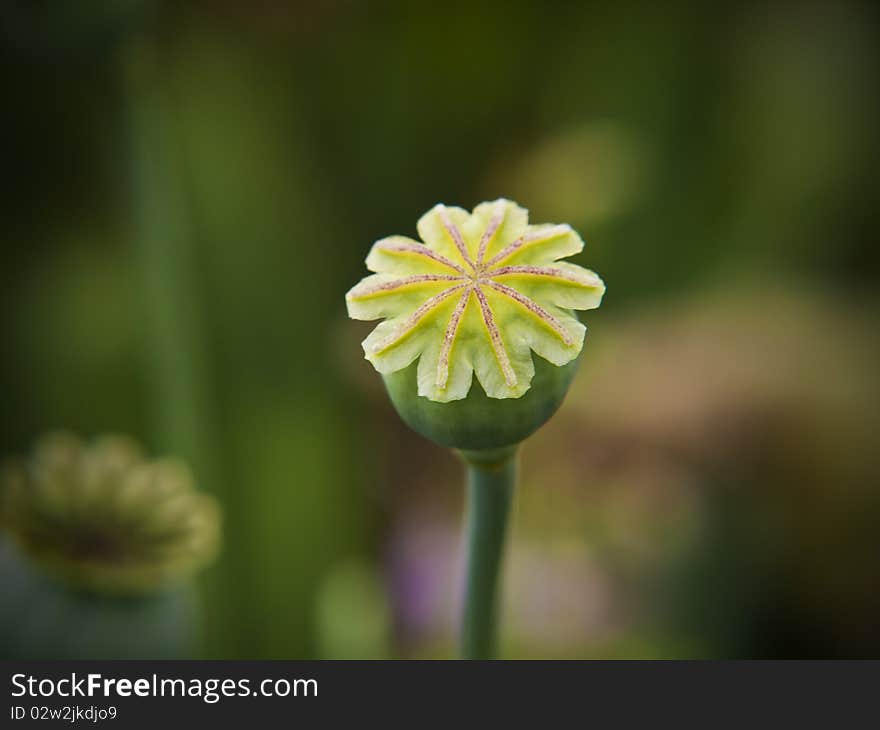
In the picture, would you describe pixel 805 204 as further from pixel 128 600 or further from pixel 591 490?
pixel 128 600

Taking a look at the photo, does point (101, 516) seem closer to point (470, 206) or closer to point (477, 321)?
point (477, 321)

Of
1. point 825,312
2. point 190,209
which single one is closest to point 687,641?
point 825,312

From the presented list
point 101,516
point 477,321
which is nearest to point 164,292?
point 101,516

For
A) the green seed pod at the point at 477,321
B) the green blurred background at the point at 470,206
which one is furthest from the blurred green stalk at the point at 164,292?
the green seed pod at the point at 477,321

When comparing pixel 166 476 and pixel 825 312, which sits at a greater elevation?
pixel 825 312

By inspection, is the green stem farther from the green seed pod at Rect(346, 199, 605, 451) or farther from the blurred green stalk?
the blurred green stalk

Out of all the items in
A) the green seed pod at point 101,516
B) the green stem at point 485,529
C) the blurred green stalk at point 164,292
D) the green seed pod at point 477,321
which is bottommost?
the green stem at point 485,529

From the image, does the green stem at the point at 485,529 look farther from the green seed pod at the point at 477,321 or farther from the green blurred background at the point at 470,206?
the green blurred background at the point at 470,206
